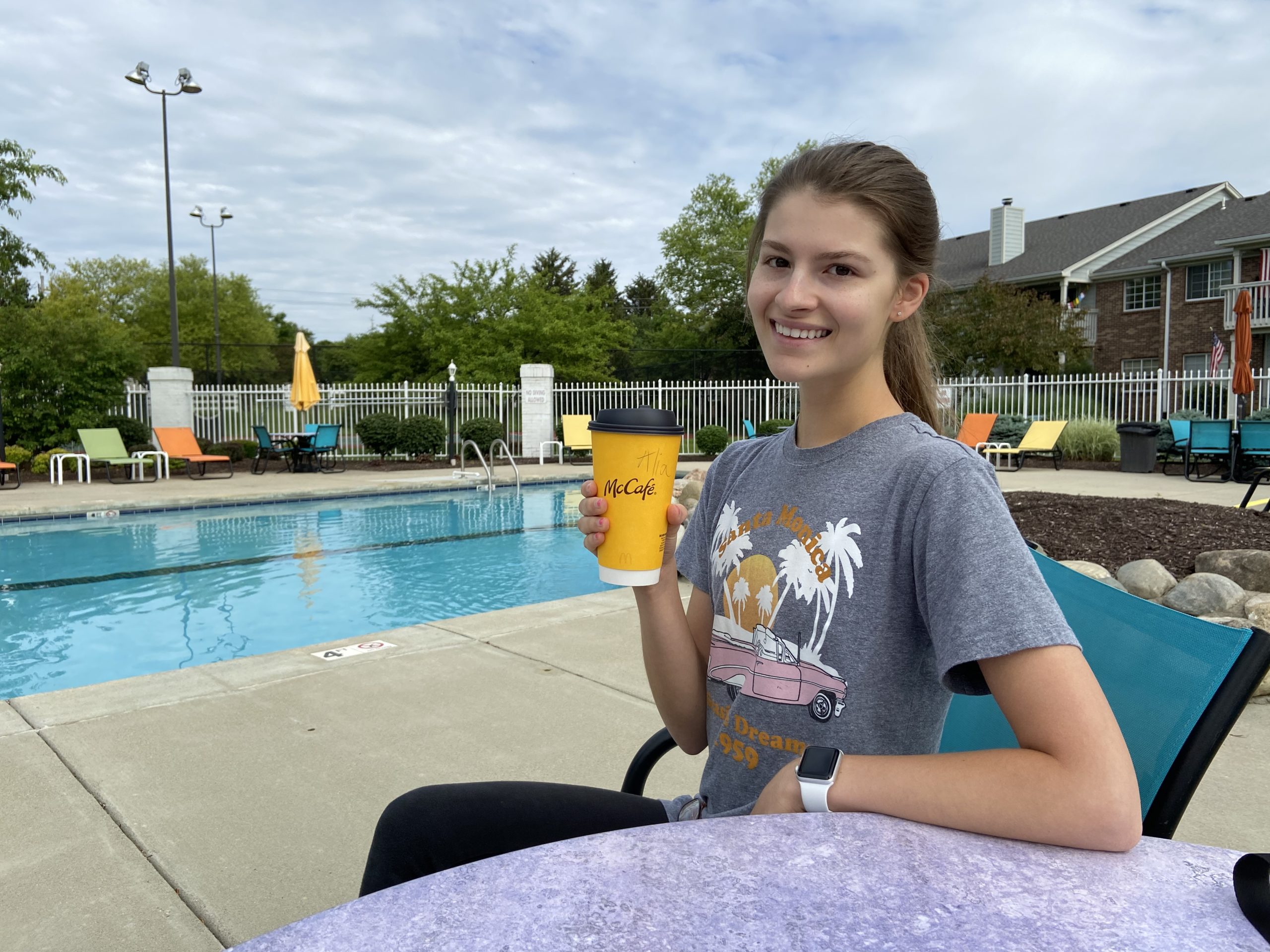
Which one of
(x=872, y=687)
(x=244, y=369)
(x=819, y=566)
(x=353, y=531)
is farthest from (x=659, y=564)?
(x=244, y=369)

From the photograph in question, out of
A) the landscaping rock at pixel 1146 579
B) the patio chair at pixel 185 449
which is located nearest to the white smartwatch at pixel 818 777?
the landscaping rock at pixel 1146 579

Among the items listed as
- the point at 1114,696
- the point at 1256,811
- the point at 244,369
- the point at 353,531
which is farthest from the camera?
the point at 244,369

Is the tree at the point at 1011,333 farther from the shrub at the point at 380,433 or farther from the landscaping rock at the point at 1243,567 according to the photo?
the landscaping rock at the point at 1243,567

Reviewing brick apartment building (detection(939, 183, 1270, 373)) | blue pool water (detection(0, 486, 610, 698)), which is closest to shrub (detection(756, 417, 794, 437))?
blue pool water (detection(0, 486, 610, 698))

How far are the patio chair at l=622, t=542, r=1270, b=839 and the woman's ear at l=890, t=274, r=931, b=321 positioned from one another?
55cm

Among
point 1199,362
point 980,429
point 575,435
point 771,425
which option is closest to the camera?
point 980,429

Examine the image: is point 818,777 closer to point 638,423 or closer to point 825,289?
point 638,423

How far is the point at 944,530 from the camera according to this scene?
104cm

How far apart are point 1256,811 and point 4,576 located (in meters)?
8.80

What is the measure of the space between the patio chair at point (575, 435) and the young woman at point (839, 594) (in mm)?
17560

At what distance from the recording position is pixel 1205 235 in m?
25.8

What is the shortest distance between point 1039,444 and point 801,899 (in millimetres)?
16776

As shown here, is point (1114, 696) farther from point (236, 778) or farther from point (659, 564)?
point (236, 778)

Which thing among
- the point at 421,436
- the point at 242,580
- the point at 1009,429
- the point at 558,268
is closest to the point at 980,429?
the point at 1009,429
